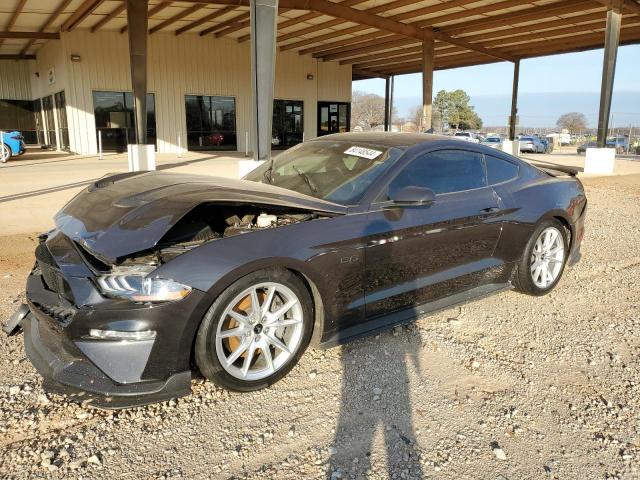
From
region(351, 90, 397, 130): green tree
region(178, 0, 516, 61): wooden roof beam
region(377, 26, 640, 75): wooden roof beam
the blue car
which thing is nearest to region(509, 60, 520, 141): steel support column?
region(377, 26, 640, 75): wooden roof beam

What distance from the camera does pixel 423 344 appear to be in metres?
3.66

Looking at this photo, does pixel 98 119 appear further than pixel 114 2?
Yes

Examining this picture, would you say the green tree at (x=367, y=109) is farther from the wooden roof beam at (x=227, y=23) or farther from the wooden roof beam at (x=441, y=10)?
the wooden roof beam at (x=441, y=10)

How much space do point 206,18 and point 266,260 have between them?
20.2 metres

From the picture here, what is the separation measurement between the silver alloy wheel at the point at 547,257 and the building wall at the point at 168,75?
70.3ft

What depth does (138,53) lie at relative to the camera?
1423 cm

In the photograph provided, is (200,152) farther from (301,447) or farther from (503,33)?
(301,447)

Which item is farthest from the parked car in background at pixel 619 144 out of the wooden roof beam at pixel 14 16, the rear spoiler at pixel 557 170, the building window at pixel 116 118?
the wooden roof beam at pixel 14 16

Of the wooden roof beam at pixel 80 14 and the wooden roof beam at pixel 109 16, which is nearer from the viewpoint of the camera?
the wooden roof beam at pixel 80 14

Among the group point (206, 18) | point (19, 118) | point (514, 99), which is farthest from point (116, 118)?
point (514, 99)

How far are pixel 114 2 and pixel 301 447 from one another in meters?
18.3

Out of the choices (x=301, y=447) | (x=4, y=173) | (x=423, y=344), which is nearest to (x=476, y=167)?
(x=423, y=344)

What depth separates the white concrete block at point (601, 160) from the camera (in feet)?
53.7

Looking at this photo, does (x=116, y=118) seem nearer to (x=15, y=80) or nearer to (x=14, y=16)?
(x=14, y=16)
